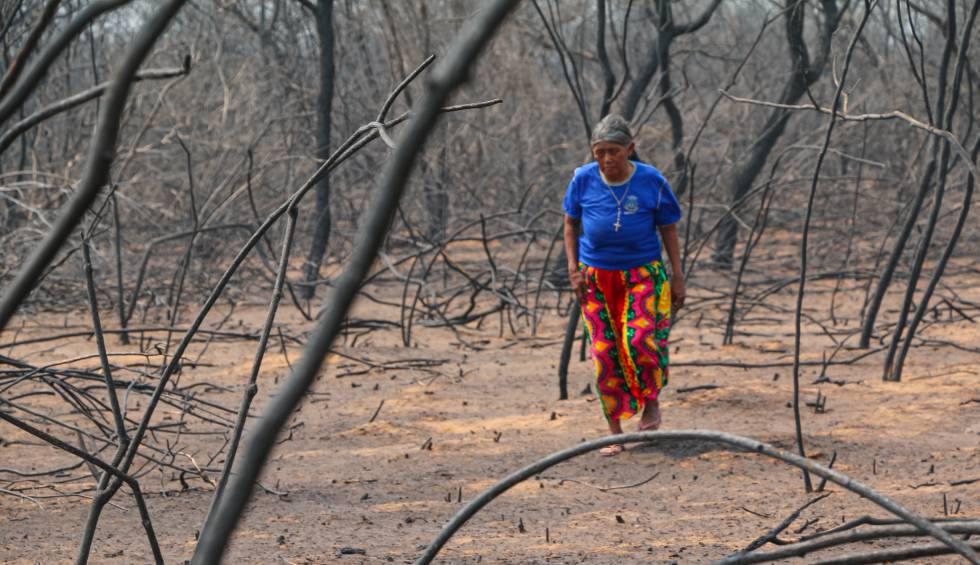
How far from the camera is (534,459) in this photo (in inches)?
189

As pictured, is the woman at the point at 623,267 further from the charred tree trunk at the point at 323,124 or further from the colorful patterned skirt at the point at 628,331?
the charred tree trunk at the point at 323,124

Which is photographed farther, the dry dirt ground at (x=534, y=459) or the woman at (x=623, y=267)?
the woman at (x=623, y=267)

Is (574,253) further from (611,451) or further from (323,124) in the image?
(323,124)

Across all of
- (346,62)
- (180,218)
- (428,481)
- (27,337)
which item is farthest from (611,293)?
(346,62)

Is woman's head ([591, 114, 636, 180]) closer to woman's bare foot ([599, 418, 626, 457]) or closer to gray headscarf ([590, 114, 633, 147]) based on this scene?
gray headscarf ([590, 114, 633, 147])

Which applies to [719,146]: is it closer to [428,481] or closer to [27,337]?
[27,337]

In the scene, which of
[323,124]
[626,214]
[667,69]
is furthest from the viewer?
[323,124]

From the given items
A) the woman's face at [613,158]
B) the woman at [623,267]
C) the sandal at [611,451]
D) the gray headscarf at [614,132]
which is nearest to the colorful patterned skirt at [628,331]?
the woman at [623,267]

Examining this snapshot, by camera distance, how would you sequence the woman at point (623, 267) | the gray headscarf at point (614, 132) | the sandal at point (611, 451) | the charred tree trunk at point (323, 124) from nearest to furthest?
the gray headscarf at point (614, 132) → the woman at point (623, 267) → the sandal at point (611, 451) → the charred tree trunk at point (323, 124)

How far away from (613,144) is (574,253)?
55 centimetres

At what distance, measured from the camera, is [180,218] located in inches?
464

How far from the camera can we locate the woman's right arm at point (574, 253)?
16.0 ft

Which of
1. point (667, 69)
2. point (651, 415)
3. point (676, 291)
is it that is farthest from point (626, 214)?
point (667, 69)

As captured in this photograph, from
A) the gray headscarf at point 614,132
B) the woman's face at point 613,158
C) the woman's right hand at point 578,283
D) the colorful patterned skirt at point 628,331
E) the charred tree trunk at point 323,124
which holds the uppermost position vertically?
the charred tree trunk at point 323,124
